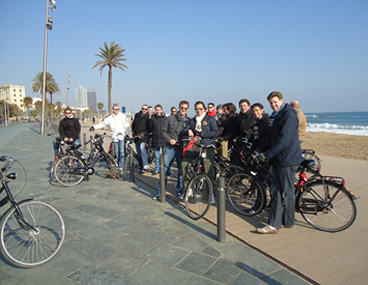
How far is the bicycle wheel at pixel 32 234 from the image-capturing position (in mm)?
3006

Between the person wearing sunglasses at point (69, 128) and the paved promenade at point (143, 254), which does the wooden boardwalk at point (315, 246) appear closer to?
the paved promenade at point (143, 254)

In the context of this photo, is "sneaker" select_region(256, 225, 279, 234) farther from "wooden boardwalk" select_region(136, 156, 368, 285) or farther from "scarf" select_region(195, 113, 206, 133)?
"scarf" select_region(195, 113, 206, 133)

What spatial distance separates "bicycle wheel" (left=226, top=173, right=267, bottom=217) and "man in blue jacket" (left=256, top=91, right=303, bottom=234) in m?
0.40

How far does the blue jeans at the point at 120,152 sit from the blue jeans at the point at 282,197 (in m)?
4.86

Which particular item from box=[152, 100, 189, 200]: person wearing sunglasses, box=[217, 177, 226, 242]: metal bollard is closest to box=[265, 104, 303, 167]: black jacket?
box=[217, 177, 226, 242]: metal bollard

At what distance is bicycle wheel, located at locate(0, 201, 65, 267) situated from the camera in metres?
→ 3.01

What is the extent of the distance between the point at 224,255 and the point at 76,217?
9.00 feet

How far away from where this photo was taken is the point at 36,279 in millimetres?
2865

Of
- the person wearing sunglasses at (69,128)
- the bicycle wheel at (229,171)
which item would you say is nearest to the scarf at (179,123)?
the bicycle wheel at (229,171)

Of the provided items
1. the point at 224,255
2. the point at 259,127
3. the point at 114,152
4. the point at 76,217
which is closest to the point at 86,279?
the point at 224,255

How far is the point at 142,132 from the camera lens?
27.6 ft

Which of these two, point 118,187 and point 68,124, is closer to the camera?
point 118,187

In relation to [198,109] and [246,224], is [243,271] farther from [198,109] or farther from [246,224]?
[198,109]

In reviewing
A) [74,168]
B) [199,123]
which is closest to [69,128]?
[74,168]
